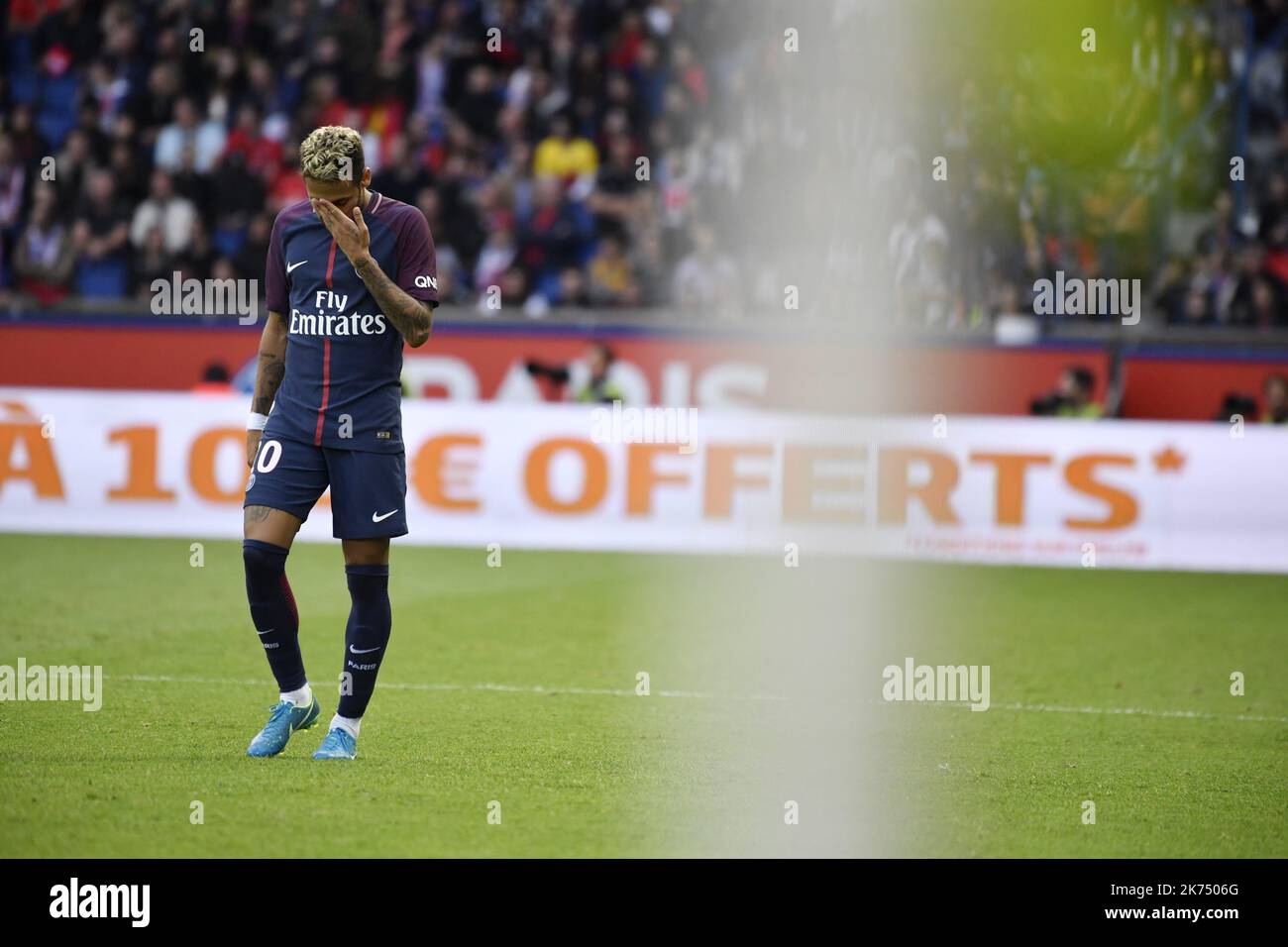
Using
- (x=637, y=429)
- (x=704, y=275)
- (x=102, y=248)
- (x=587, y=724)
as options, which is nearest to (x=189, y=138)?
(x=102, y=248)

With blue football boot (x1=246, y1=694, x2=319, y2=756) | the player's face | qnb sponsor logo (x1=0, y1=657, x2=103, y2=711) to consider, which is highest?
the player's face

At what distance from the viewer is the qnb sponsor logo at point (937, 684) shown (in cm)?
857

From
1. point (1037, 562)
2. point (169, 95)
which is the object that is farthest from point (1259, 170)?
point (169, 95)

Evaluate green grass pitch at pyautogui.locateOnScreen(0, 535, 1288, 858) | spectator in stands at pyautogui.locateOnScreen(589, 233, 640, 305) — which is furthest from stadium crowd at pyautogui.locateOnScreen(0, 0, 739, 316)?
green grass pitch at pyautogui.locateOnScreen(0, 535, 1288, 858)

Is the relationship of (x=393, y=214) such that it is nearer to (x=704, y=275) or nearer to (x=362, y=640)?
(x=362, y=640)

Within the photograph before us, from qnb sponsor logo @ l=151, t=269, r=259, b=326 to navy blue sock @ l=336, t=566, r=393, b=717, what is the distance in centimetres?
1171

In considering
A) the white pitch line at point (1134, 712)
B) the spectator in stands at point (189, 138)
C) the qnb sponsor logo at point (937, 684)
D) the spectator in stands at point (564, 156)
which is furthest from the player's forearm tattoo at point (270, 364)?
the spectator in stands at point (189, 138)

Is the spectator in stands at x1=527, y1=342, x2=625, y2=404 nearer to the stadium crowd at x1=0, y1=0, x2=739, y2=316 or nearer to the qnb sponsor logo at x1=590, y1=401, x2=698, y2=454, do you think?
the stadium crowd at x1=0, y1=0, x2=739, y2=316

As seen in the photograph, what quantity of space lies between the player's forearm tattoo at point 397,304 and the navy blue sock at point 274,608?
855 millimetres

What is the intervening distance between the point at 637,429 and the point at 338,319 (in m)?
8.16

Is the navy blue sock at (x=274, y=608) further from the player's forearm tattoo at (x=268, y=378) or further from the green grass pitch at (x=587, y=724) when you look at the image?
the player's forearm tattoo at (x=268, y=378)

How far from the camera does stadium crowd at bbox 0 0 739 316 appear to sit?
18188mm
